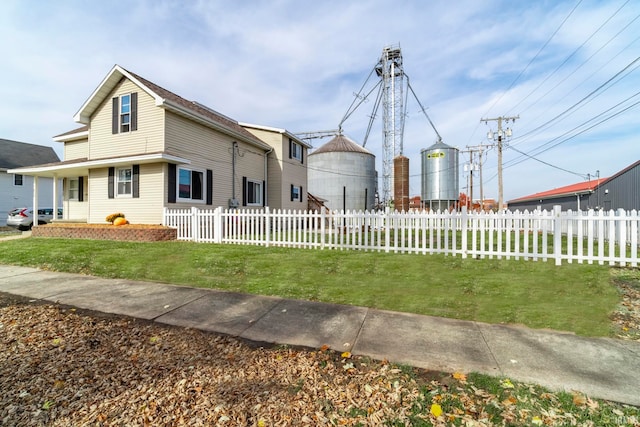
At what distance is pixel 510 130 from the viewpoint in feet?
73.5

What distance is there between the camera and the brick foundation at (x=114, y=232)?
11.1 meters

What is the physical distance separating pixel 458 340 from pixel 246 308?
10.3 ft

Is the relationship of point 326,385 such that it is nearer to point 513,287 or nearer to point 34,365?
point 34,365

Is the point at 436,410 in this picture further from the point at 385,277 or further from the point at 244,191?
the point at 244,191

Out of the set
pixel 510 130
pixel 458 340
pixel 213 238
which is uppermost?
pixel 510 130

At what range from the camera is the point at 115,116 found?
13391 mm

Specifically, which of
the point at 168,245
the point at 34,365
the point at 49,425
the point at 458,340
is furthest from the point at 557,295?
the point at 168,245

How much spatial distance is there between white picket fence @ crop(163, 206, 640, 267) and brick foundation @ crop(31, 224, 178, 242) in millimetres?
591

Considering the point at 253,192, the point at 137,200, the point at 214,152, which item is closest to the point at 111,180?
the point at 137,200

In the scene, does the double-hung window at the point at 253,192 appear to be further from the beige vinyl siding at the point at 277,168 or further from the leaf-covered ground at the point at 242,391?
the leaf-covered ground at the point at 242,391

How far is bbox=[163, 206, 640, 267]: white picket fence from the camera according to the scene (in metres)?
7.24

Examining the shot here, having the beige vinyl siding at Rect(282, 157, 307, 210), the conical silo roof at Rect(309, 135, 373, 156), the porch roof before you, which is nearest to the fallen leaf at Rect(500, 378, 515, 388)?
the porch roof

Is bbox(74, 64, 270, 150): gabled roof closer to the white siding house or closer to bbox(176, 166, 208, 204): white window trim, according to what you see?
bbox(176, 166, 208, 204): white window trim

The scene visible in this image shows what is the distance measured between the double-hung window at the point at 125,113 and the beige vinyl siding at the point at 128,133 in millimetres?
223
